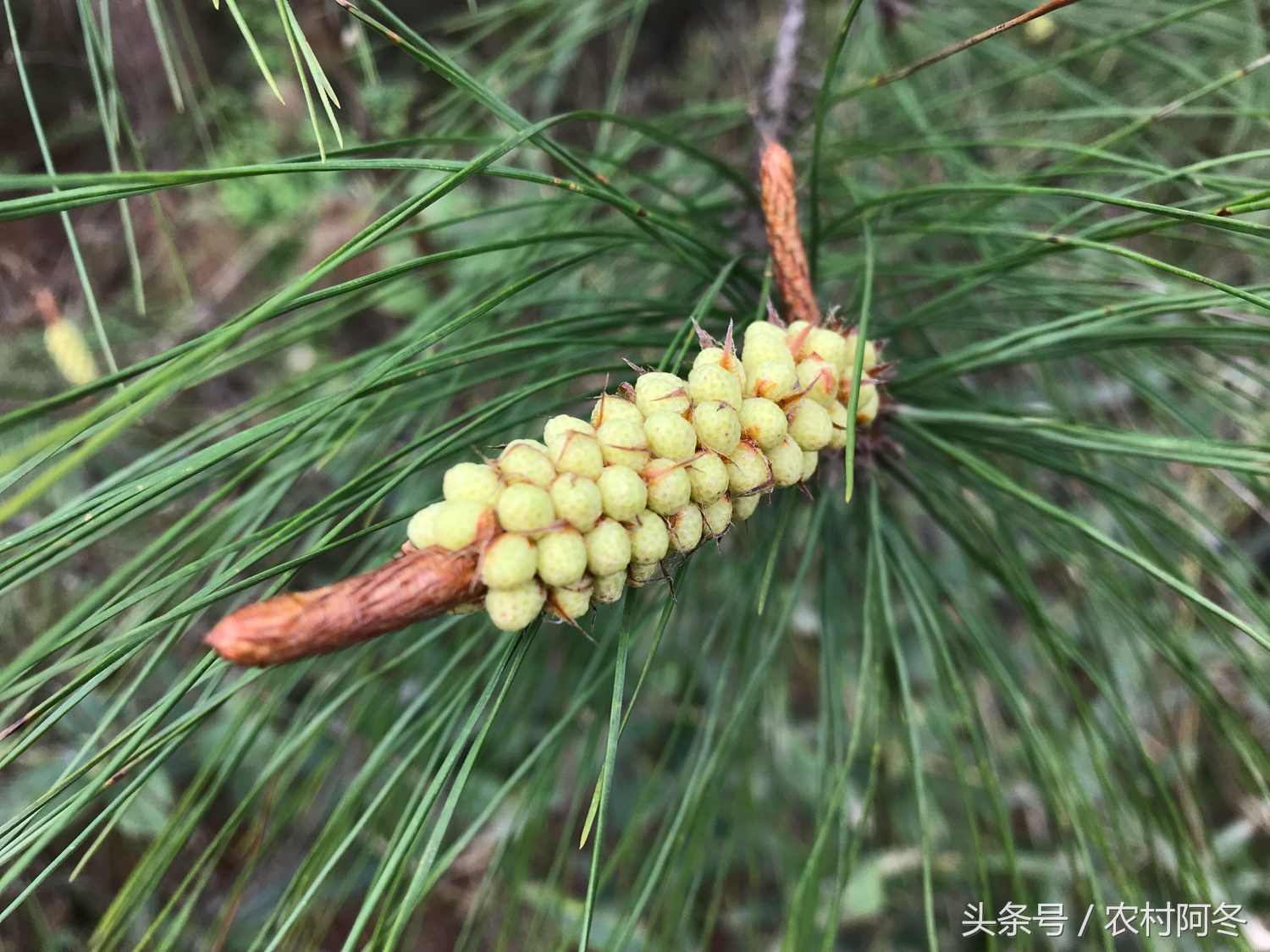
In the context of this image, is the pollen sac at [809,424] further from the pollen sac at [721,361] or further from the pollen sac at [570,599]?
the pollen sac at [570,599]

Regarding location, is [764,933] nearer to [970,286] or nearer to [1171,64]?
[970,286]

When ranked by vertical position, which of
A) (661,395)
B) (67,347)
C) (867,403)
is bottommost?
(867,403)

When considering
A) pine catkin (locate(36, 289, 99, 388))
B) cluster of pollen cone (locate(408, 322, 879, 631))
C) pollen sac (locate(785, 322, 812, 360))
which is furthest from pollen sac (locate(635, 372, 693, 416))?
pine catkin (locate(36, 289, 99, 388))

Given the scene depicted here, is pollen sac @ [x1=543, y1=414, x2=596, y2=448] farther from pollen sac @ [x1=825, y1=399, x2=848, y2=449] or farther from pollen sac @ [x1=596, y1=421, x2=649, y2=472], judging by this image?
pollen sac @ [x1=825, y1=399, x2=848, y2=449]

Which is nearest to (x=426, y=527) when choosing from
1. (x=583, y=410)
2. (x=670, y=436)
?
(x=670, y=436)

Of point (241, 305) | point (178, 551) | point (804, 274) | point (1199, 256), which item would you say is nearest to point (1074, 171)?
point (804, 274)

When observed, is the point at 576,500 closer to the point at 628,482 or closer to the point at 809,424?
the point at 628,482

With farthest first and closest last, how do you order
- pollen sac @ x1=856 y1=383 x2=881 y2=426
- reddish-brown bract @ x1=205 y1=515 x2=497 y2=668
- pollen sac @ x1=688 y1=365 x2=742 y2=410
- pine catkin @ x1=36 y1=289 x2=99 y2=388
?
pine catkin @ x1=36 y1=289 x2=99 y2=388 → pollen sac @ x1=856 y1=383 x2=881 y2=426 → pollen sac @ x1=688 y1=365 x2=742 y2=410 → reddish-brown bract @ x1=205 y1=515 x2=497 y2=668
